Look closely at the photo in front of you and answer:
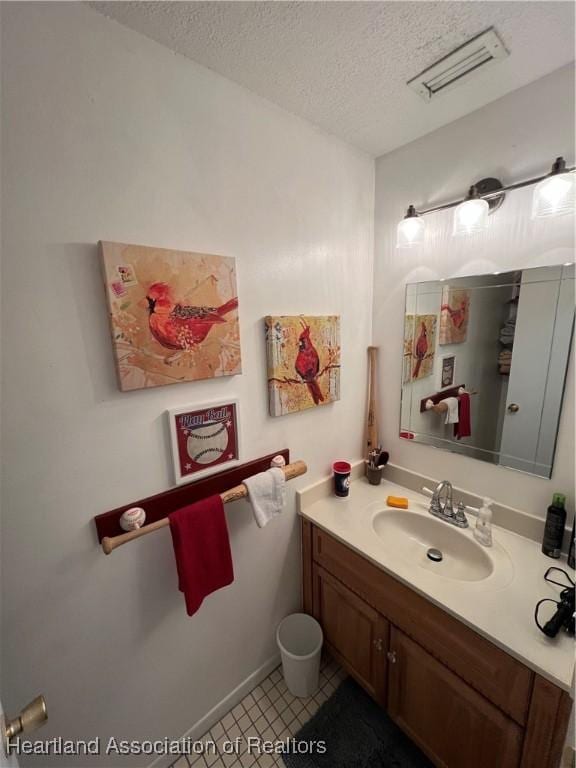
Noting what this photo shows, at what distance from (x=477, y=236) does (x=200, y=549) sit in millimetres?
1542

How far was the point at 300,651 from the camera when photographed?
1.46 meters

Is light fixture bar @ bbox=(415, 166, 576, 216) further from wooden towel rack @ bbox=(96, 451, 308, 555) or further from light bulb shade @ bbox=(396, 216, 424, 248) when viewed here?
wooden towel rack @ bbox=(96, 451, 308, 555)

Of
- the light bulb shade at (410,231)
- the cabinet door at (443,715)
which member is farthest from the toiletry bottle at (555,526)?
the light bulb shade at (410,231)

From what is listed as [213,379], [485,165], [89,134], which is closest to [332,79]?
[485,165]

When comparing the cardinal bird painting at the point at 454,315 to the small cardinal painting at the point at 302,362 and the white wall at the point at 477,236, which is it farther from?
the small cardinal painting at the point at 302,362

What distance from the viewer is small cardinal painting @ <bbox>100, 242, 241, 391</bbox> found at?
0.82 meters

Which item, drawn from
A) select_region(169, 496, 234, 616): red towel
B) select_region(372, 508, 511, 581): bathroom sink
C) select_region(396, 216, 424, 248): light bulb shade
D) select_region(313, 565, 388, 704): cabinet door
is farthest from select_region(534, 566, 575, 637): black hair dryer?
select_region(396, 216, 424, 248): light bulb shade

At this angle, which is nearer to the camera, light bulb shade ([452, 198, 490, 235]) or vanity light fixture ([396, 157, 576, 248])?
vanity light fixture ([396, 157, 576, 248])

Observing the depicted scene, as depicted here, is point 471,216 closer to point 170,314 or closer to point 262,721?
point 170,314

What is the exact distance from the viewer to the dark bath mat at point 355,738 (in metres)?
1.12

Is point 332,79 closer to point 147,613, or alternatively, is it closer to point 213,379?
point 213,379

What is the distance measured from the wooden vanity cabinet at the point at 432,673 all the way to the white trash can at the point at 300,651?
0.10 meters

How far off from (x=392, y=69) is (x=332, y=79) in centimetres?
18

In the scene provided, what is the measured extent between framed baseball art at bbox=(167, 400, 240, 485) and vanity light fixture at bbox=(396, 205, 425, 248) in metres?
0.99
